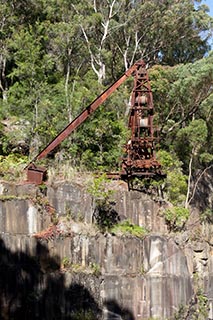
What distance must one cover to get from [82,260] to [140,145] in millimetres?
4296

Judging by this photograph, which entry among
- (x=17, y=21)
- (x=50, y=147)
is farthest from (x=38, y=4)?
(x=50, y=147)

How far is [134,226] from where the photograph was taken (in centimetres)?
1366

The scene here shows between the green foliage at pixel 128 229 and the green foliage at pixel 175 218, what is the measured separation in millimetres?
998

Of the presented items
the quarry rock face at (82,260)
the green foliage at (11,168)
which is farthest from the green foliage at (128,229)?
the green foliage at (11,168)

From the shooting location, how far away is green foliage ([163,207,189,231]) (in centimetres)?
1423

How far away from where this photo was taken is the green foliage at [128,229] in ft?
43.3

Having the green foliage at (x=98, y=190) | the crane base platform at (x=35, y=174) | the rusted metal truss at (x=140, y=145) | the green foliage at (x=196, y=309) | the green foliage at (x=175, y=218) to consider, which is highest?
the rusted metal truss at (x=140, y=145)

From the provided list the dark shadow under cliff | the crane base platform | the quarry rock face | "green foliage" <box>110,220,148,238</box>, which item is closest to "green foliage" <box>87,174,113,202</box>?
the quarry rock face

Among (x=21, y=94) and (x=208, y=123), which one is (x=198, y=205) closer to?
(x=208, y=123)

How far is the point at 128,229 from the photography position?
526 inches

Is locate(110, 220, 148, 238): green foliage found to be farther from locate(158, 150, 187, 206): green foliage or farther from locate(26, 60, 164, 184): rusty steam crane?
locate(158, 150, 187, 206): green foliage

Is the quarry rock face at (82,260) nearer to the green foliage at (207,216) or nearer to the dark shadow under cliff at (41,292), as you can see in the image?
the dark shadow under cliff at (41,292)

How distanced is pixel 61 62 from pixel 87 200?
1097 centimetres

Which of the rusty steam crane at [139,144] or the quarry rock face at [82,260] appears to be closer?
the quarry rock face at [82,260]
